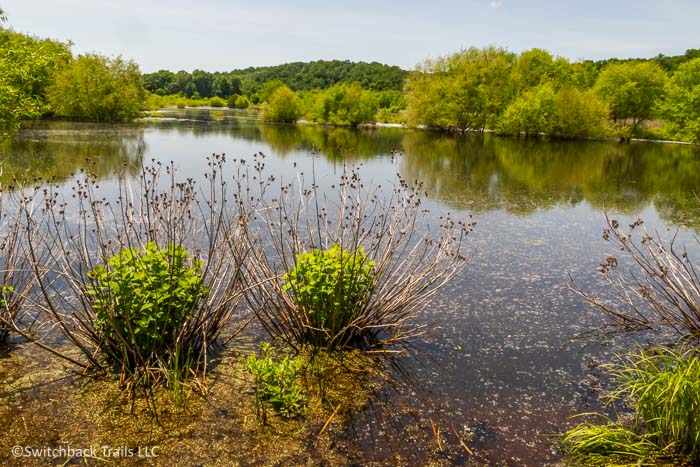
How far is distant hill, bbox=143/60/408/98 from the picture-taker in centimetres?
12638

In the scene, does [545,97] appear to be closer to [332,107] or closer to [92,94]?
[332,107]

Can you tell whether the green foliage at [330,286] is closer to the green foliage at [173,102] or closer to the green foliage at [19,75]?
the green foliage at [19,75]

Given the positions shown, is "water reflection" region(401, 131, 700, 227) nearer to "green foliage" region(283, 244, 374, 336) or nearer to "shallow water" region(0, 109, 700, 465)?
"shallow water" region(0, 109, 700, 465)

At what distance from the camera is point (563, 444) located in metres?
4.67

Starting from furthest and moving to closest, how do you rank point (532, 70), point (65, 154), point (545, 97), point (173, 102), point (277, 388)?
point (173, 102)
point (532, 70)
point (545, 97)
point (65, 154)
point (277, 388)

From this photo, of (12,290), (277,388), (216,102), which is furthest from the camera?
(216,102)

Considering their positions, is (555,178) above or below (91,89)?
below

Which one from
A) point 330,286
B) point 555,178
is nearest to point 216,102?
point 555,178

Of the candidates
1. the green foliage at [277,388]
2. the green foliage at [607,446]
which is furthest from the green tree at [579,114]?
the green foliage at [277,388]

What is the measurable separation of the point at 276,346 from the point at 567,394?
3.40 m

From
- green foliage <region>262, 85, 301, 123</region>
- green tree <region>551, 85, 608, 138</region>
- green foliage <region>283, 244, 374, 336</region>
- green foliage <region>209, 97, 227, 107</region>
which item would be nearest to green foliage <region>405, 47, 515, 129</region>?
green tree <region>551, 85, 608, 138</region>

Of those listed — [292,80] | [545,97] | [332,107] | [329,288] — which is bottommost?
[329,288]

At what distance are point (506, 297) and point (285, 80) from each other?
14652 cm

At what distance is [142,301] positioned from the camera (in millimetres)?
5016
